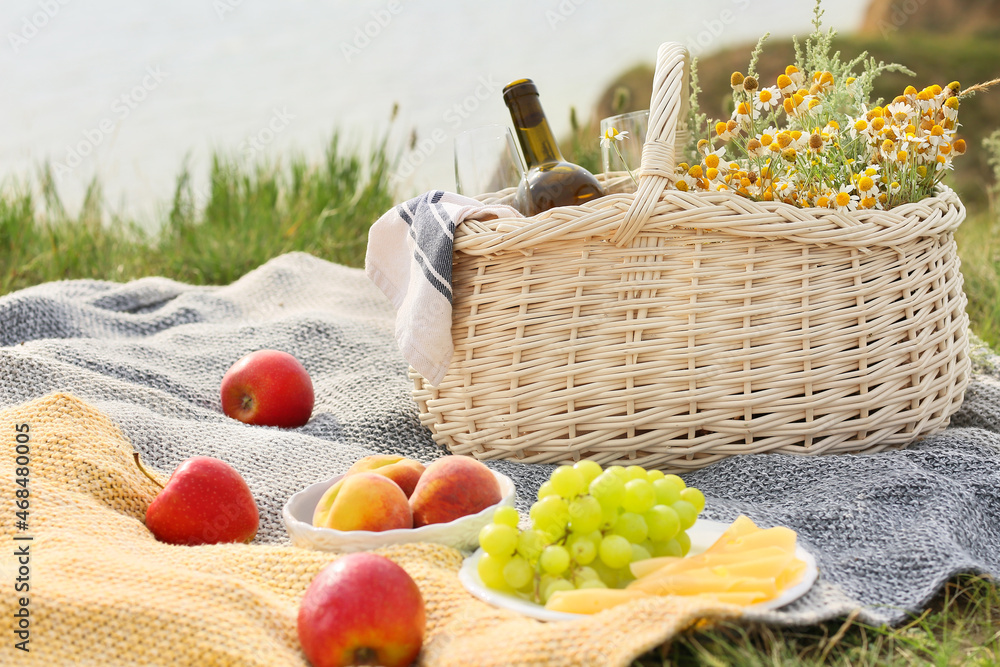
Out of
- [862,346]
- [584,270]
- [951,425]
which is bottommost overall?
[951,425]

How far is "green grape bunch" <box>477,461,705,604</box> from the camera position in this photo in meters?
0.92

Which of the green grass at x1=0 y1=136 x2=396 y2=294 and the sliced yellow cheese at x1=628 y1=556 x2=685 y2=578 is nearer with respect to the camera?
the sliced yellow cheese at x1=628 y1=556 x2=685 y2=578

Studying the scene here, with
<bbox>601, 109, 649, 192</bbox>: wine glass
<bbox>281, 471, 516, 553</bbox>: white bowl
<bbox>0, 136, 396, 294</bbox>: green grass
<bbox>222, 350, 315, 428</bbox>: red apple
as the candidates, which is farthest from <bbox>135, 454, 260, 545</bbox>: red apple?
<bbox>0, 136, 396, 294</bbox>: green grass

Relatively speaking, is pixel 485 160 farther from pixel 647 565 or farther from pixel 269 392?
pixel 647 565

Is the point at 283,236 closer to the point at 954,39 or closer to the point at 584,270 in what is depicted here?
the point at 584,270

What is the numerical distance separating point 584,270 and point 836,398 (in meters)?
0.47

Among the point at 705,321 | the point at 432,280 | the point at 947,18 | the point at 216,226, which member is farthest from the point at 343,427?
the point at 947,18

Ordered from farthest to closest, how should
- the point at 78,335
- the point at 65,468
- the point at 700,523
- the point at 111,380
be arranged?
the point at 78,335 < the point at 111,380 < the point at 65,468 < the point at 700,523

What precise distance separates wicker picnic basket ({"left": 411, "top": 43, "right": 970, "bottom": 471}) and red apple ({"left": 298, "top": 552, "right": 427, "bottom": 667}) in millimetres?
594

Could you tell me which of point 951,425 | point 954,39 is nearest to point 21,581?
point 951,425

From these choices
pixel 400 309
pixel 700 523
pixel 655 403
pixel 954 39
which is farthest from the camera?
pixel 954 39

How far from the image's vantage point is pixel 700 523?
1123mm

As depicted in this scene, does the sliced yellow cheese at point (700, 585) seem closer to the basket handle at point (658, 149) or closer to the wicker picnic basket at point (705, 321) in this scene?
the wicker picnic basket at point (705, 321)

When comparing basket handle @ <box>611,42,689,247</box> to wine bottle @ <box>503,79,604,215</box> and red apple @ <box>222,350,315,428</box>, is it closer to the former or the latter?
wine bottle @ <box>503,79,604,215</box>
